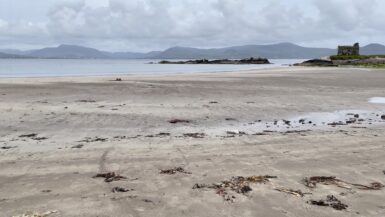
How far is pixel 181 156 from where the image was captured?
860cm

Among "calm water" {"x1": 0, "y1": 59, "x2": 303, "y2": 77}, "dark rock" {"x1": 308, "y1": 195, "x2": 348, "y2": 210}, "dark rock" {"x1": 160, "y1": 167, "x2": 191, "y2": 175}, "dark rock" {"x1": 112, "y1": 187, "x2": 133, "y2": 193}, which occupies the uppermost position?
"dark rock" {"x1": 112, "y1": 187, "x2": 133, "y2": 193}

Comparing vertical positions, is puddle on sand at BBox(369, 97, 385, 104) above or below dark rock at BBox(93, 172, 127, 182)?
below

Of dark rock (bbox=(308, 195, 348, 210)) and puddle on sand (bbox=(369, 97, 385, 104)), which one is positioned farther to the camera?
puddle on sand (bbox=(369, 97, 385, 104))

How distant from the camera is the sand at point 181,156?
5.88 m

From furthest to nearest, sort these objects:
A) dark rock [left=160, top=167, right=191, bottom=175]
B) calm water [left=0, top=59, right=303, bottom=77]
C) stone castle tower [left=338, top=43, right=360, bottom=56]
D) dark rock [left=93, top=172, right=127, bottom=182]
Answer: stone castle tower [left=338, top=43, right=360, bottom=56] < calm water [left=0, top=59, right=303, bottom=77] < dark rock [left=160, top=167, right=191, bottom=175] < dark rock [left=93, top=172, right=127, bottom=182]

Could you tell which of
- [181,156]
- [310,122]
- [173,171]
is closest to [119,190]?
[173,171]

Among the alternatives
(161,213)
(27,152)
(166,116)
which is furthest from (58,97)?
(161,213)

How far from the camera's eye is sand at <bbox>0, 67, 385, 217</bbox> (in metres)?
5.88

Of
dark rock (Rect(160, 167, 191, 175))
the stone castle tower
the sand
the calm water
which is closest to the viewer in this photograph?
the sand

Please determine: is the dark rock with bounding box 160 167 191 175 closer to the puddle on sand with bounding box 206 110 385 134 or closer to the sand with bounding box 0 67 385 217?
the sand with bounding box 0 67 385 217

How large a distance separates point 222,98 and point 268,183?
45.3 feet

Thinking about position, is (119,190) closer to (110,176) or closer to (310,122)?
(110,176)

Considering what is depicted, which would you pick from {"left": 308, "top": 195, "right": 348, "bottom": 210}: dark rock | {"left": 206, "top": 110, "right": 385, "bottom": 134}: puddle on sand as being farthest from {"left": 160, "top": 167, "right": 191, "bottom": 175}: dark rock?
{"left": 206, "top": 110, "right": 385, "bottom": 134}: puddle on sand

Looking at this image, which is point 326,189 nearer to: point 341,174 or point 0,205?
point 341,174
